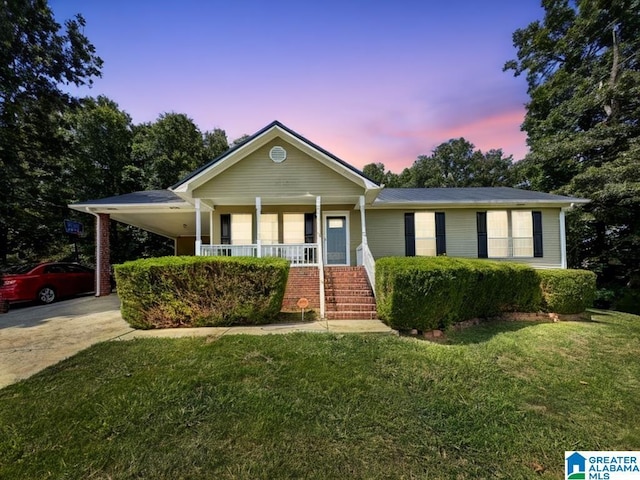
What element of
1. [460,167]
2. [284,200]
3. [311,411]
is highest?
Answer: [460,167]

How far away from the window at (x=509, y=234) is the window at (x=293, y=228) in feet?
25.0

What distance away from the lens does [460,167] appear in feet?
129

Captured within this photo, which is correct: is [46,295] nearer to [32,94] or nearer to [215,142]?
[32,94]

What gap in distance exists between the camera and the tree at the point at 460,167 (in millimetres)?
37406

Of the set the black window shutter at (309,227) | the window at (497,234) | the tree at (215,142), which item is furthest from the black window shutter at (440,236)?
the tree at (215,142)

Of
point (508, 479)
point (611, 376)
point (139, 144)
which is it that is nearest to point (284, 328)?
point (508, 479)

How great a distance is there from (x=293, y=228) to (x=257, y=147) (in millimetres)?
3579

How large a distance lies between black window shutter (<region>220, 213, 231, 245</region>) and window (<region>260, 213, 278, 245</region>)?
4.59 ft

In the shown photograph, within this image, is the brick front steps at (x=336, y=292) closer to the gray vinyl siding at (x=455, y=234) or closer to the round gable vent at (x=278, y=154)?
the gray vinyl siding at (x=455, y=234)

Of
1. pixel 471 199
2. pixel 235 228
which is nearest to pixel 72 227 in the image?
pixel 235 228

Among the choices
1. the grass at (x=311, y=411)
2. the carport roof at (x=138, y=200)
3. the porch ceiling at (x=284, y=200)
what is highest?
the carport roof at (x=138, y=200)

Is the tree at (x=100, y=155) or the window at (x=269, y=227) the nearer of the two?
the window at (x=269, y=227)

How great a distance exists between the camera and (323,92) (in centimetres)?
1023

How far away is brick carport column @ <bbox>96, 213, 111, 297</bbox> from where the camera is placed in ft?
37.8
